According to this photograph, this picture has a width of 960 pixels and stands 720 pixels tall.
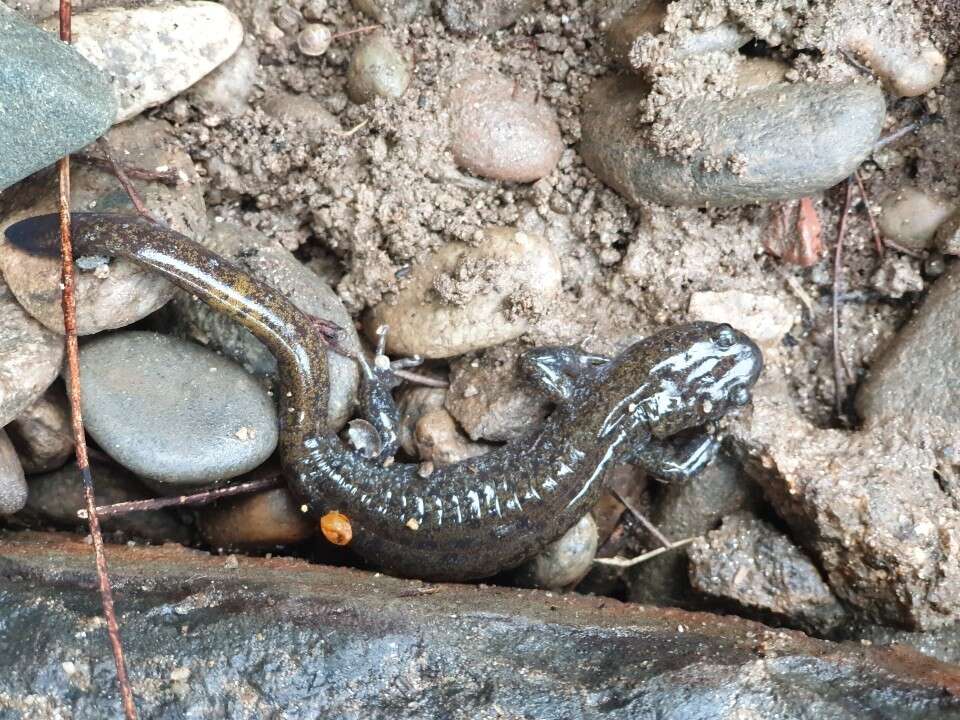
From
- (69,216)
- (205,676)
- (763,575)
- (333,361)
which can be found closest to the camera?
(205,676)

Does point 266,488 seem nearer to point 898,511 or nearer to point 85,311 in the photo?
point 85,311

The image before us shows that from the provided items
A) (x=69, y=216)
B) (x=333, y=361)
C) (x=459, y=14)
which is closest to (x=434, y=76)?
(x=459, y=14)

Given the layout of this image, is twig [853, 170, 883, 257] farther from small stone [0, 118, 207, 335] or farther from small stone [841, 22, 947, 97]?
small stone [0, 118, 207, 335]

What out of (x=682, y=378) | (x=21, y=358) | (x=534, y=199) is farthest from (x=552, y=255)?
(x=21, y=358)

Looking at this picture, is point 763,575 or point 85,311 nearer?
point 85,311

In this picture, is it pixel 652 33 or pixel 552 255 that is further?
pixel 552 255

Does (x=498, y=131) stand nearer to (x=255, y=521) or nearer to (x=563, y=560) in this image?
(x=563, y=560)

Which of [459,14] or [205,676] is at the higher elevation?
[459,14]
